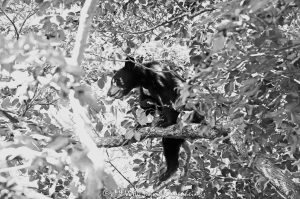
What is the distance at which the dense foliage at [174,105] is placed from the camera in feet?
3.73

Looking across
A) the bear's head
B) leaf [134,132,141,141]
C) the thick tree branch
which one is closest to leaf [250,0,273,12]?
leaf [134,132,141,141]

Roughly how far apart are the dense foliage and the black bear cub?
11 cm

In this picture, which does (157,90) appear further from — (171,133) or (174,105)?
(174,105)

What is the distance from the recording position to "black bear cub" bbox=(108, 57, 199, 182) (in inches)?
156

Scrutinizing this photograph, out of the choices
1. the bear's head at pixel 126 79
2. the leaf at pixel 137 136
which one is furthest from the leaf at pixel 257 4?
the bear's head at pixel 126 79

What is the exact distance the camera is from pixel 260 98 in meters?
2.74

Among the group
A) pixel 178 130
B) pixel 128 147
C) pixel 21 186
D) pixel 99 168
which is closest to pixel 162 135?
pixel 178 130

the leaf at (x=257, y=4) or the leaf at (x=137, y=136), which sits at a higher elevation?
the leaf at (x=257, y=4)

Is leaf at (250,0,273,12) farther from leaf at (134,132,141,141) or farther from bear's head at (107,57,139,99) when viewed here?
bear's head at (107,57,139,99)

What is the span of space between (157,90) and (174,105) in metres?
1.68

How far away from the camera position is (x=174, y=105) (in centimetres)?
273

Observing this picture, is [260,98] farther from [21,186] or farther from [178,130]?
[21,186]

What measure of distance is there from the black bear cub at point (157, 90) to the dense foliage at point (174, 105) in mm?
108

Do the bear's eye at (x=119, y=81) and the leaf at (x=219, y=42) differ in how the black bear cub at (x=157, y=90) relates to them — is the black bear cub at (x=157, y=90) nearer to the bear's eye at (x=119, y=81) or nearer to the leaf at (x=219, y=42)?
the bear's eye at (x=119, y=81)
